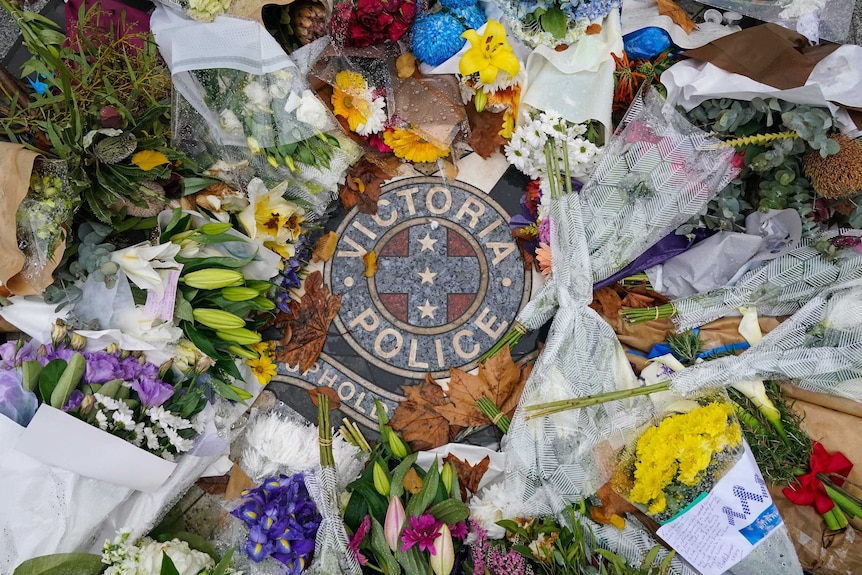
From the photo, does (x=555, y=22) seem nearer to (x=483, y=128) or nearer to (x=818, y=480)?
(x=483, y=128)

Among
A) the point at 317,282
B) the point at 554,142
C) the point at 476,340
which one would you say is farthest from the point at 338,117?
the point at 476,340

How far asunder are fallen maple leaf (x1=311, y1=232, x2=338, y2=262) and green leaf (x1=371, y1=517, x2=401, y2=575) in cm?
98

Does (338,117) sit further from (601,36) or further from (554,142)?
(601,36)

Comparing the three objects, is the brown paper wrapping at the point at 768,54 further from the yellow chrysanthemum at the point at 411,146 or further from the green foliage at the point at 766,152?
the yellow chrysanthemum at the point at 411,146

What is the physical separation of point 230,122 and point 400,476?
4.27ft

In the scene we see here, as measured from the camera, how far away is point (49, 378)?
177 centimetres

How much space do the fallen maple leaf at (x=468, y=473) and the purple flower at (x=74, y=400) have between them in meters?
1.13

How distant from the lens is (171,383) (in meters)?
1.98

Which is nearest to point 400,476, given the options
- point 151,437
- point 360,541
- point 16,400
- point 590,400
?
point 360,541

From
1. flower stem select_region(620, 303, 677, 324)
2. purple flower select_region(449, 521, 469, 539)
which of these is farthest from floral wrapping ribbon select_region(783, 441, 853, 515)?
purple flower select_region(449, 521, 469, 539)

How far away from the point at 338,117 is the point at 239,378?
1.01 meters

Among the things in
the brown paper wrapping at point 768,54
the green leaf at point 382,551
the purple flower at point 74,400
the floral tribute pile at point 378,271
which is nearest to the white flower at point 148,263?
the floral tribute pile at point 378,271

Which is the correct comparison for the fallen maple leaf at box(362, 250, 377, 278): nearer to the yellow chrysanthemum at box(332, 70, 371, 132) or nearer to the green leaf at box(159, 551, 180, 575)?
the yellow chrysanthemum at box(332, 70, 371, 132)

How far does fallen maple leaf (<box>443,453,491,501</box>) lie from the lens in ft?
6.76
